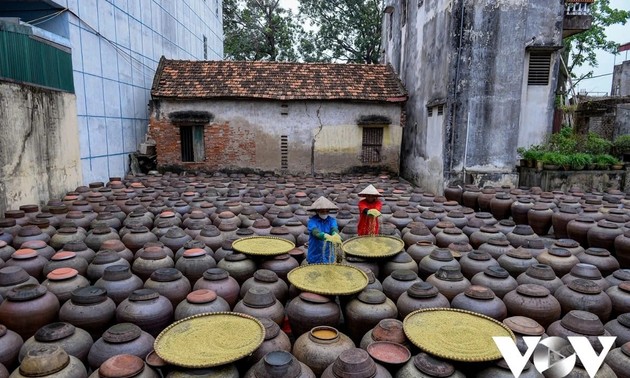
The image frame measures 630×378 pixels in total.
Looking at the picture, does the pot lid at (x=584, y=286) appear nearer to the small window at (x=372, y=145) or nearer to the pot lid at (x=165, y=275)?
the pot lid at (x=165, y=275)

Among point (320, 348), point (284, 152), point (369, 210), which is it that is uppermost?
point (284, 152)

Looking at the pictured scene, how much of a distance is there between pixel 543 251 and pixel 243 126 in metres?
10.9

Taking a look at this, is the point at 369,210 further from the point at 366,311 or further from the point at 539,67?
the point at 539,67

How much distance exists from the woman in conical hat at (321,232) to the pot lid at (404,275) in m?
0.79

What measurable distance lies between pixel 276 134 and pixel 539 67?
8.31 m

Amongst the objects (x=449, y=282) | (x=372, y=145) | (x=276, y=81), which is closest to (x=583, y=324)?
(x=449, y=282)

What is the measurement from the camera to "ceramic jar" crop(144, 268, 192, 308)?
473cm

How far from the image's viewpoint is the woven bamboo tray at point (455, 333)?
3252 millimetres

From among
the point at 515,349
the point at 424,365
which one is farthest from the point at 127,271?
the point at 515,349

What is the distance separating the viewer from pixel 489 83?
11188 mm

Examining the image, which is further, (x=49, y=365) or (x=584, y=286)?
(x=584, y=286)

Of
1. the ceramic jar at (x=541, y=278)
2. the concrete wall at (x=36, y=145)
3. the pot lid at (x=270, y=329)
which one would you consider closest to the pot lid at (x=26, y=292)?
the pot lid at (x=270, y=329)

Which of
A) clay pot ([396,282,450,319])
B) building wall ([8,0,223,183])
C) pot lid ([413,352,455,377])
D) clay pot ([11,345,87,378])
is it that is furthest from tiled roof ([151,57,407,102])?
pot lid ([413,352,455,377])

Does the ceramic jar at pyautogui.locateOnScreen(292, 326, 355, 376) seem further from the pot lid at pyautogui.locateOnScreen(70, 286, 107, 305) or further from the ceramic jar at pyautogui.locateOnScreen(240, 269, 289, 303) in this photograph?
the pot lid at pyautogui.locateOnScreen(70, 286, 107, 305)
